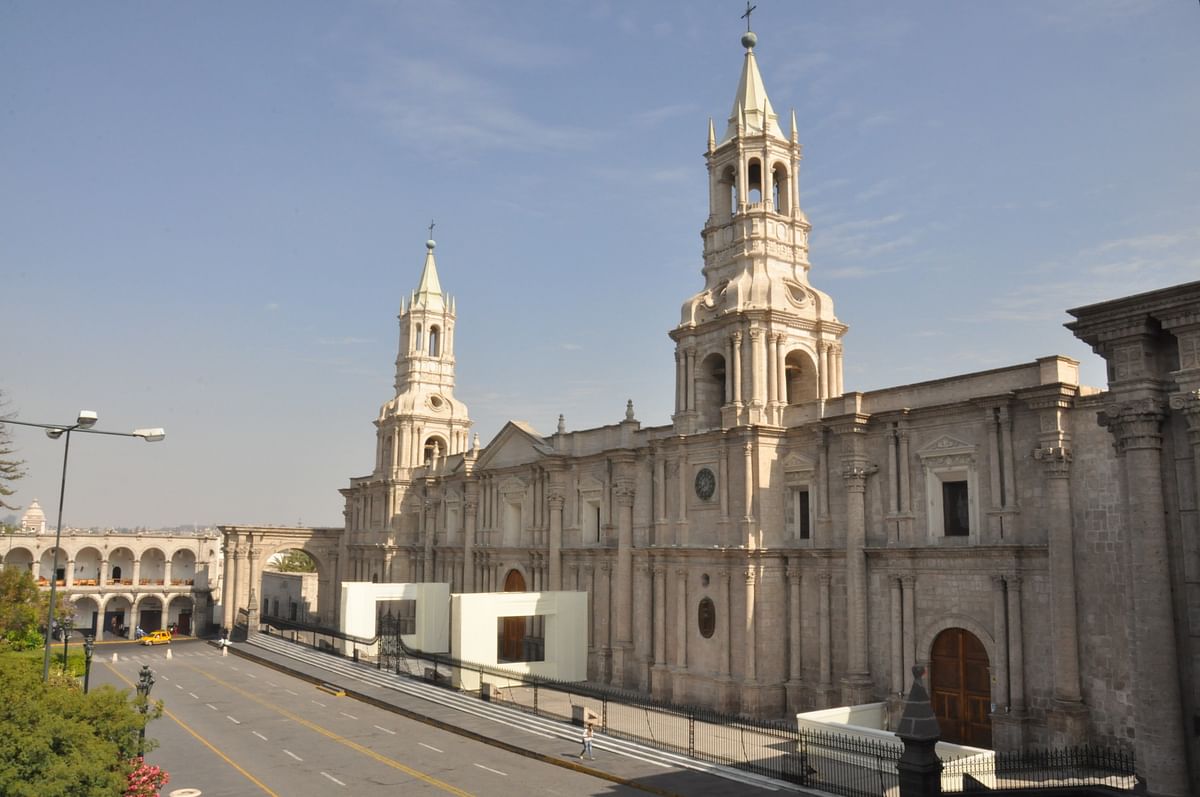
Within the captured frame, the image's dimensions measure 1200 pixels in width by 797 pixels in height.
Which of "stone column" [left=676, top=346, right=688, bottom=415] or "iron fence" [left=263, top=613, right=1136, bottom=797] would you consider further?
"stone column" [left=676, top=346, right=688, bottom=415]

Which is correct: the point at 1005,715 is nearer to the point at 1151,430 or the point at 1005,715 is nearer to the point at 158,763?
the point at 1151,430

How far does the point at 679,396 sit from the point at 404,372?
3058cm

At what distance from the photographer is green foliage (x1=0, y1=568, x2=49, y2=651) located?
141 feet

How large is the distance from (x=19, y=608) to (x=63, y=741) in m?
33.8

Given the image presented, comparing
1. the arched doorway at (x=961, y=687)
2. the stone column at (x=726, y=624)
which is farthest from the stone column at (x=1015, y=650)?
the stone column at (x=726, y=624)

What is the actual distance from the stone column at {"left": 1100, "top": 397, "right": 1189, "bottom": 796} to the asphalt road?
481 inches

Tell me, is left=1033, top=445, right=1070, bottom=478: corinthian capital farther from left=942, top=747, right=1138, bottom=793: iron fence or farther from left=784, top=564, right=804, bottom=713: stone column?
left=784, top=564, right=804, bottom=713: stone column

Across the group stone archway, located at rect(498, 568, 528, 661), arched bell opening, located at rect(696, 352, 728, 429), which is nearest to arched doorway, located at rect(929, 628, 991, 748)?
arched bell opening, located at rect(696, 352, 728, 429)

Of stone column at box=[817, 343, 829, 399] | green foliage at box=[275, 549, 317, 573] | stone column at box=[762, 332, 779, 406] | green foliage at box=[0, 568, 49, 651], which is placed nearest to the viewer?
stone column at box=[762, 332, 779, 406]

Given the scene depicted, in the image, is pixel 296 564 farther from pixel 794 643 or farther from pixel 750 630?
pixel 794 643

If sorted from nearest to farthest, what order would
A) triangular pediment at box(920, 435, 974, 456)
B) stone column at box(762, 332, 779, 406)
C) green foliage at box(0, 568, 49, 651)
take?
1. triangular pediment at box(920, 435, 974, 456)
2. stone column at box(762, 332, 779, 406)
3. green foliage at box(0, 568, 49, 651)

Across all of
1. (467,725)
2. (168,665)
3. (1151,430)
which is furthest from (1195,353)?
(168,665)

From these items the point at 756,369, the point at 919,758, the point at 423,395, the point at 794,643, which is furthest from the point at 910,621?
the point at 423,395

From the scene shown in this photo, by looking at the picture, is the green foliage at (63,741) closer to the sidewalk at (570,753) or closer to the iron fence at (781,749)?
the sidewalk at (570,753)
